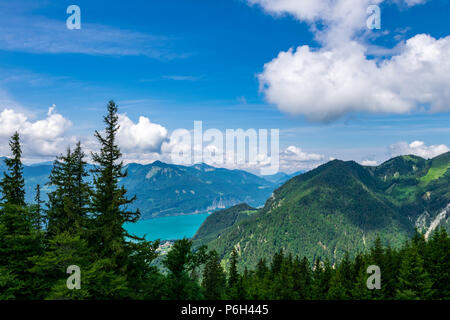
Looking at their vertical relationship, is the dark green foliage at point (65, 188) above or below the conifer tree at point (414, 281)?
above

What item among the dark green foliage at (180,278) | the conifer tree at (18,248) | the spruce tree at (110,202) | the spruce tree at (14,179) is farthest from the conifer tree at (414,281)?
the spruce tree at (14,179)

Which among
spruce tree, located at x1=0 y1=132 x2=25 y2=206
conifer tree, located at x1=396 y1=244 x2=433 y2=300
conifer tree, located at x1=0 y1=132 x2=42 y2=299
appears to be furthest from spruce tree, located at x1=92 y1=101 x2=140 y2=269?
conifer tree, located at x1=396 y1=244 x2=433 y2=300

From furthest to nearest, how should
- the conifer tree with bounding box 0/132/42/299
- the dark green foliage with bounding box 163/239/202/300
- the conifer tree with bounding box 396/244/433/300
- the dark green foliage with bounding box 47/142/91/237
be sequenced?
1. the conifer tree with bounding box 396/244/433/300
2. the dark green foliage with bounding box 47/142/91/237
3. the dark green foliage with bounding box 163/239/202/300
4. the conifer tree with bounding box 0/132/42/299

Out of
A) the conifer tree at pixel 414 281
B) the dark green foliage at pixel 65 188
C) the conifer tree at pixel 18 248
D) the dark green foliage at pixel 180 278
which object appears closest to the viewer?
the conifer tree at pixel 18 248

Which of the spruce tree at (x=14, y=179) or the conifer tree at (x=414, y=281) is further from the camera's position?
the conifer tree at (x=414, y=281)

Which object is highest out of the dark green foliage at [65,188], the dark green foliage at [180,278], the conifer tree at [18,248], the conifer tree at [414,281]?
the dark green foliage at [65,188]

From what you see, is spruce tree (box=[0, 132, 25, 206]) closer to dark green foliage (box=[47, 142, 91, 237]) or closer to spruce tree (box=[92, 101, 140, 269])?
dark green foliage (box=[47, 142, 91, 237])

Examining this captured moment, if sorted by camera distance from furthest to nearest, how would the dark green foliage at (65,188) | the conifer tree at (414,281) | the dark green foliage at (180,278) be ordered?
1. the conifer tree at (414,281)
2. the dark green foliage at (65,188)
3. the dark green foliage at (180,278)

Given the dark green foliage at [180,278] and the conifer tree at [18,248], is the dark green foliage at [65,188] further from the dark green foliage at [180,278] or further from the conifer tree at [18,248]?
the dark green foliage at [180,278]

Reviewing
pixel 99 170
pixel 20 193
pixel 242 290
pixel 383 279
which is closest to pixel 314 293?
pixel 383 279

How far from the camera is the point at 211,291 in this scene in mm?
41656
